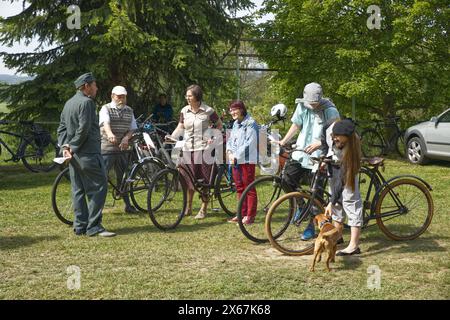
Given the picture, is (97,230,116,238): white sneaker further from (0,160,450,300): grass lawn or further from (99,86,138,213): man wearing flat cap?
(99,86,138,213): man wearing flat cap

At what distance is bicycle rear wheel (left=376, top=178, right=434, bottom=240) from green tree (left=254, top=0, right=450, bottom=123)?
8.29 meters

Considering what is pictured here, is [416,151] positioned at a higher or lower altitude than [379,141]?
lower

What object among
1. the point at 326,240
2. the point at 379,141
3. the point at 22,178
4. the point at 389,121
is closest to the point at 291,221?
the point at 326,240

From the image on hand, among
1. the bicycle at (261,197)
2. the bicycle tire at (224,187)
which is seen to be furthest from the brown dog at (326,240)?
the bicycle tire at (224,187)

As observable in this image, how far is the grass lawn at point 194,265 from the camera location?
4.77 metres

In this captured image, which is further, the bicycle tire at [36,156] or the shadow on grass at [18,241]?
the bicycle tire at [36,156]

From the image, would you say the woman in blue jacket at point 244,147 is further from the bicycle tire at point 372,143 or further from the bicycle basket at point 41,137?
the bicycle tire at point 372,143

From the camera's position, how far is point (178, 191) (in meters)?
7.46

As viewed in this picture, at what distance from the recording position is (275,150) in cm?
1158

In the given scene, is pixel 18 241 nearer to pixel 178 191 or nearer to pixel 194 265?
pixel 178 191

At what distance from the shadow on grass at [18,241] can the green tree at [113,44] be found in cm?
516

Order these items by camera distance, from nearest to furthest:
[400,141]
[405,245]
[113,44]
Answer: [405,245], [113,44], [400,141]

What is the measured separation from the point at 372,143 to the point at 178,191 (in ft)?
31.0

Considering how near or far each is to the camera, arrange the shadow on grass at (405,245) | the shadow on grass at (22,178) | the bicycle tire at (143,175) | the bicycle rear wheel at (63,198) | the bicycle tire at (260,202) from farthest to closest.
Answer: the shadow on grass at (22,178) → the bicycle tire at (143,175) → the bicycle rear wheel at (63,198) → the bicycle tire at (260,202) → the shadow on grass at (405,245)
